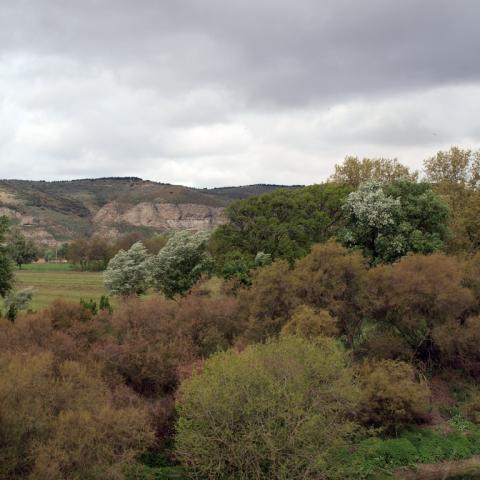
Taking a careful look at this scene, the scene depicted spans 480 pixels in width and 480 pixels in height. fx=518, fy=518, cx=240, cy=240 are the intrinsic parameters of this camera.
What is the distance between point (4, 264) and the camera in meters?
38.5

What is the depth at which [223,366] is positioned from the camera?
20609 mm

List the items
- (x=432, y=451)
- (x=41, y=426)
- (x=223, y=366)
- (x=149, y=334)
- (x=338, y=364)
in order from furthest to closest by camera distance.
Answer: (x=149, y=334), (x=432, y=451), (x=338, y=364), (x=223, y=366), (x=41, y=426)

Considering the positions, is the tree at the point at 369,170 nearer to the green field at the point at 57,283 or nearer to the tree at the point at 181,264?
the tree at the point at 181,264

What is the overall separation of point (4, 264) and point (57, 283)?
53501 millimetres

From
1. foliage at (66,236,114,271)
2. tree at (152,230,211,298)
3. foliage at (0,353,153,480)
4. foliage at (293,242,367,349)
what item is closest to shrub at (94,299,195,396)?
foliage at (0,353,153,480)

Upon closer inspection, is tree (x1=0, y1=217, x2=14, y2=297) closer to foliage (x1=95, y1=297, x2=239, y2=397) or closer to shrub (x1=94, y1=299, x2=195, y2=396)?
foliage (x1=95, y1=297, x2=239, y2=397)

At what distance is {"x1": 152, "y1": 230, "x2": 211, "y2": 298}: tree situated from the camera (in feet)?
169

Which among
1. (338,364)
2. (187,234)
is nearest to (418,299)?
(338,364)

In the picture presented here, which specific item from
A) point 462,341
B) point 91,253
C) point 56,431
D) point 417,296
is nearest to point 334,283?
point 417,296

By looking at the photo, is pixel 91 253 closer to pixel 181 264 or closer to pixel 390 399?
pixel 181 264

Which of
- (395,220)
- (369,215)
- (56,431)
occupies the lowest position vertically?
(56,431)

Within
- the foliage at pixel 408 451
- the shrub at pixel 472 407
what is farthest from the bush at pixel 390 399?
the shrub at pixel 472 407

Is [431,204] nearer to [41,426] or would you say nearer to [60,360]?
[60,360]

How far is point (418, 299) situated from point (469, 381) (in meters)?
6.70
